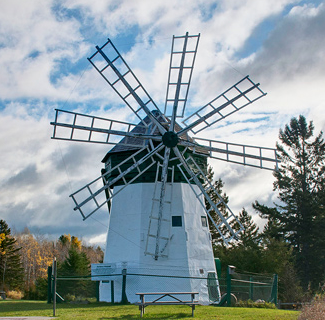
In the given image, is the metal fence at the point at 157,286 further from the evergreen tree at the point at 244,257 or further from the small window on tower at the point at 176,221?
the evergreen tree at the point at 244,257

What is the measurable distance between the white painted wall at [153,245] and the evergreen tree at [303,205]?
20.4m

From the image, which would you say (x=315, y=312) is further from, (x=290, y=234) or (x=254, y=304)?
(x=290, y=234)

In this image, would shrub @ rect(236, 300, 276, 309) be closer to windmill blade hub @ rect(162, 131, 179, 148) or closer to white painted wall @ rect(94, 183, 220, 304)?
white painted wall @ rect(94, 183, 220, 304)

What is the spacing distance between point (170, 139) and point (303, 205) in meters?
23.2

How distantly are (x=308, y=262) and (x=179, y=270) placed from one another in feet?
73.5

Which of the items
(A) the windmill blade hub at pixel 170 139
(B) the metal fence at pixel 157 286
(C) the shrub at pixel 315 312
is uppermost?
(A) the windmill blade hub at pixel 170 139

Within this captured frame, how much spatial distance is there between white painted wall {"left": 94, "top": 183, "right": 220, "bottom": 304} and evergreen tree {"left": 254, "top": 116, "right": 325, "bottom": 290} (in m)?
20.4

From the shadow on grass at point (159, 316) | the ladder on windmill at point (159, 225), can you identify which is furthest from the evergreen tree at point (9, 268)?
the shadow on grass at point (159, 316)

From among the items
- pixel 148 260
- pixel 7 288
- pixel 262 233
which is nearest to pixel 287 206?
pixel 262 233

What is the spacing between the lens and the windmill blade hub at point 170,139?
60.7 ft

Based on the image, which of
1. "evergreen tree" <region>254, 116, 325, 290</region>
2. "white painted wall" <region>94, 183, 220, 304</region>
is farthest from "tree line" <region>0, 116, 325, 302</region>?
"white painted wall" <region>94, 183, 220, 304</region>

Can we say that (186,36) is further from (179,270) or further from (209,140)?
(179,270)

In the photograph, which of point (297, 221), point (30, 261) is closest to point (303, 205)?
point (297, 221)

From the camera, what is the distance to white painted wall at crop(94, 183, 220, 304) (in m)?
18.3
